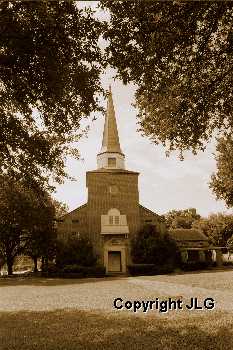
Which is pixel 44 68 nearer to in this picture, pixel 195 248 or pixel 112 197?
pixel 112 197

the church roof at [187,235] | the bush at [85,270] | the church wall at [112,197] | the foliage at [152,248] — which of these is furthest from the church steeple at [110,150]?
the church roof at [187,235]

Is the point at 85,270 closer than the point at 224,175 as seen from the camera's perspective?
No

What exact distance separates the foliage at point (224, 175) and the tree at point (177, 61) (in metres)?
19.7

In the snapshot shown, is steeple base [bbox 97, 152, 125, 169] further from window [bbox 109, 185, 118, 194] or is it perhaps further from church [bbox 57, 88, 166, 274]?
window [bbox 109, 185, 118, 194]

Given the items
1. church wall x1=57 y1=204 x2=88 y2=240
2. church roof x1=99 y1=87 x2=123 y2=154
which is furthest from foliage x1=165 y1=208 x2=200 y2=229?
church wall x1=57 y1=204 x2=88 y2=240

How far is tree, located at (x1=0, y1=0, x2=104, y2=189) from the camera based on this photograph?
10.8 meters

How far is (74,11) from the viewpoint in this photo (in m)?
11.2

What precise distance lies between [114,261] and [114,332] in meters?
38.6

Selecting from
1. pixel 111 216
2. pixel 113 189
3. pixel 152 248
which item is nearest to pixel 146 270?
pixel 152 248

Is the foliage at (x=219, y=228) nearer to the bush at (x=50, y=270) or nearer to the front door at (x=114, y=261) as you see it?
the front door at (x=114, y=261)

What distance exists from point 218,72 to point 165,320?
26.8 feet

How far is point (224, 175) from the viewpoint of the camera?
3559cm

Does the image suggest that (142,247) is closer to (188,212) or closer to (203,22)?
(203,22)

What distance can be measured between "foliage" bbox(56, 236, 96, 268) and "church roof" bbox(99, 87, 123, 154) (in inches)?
525
